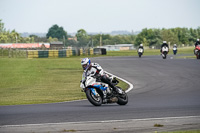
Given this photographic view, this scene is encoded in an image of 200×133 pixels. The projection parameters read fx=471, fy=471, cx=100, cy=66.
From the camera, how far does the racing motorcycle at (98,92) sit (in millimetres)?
13386

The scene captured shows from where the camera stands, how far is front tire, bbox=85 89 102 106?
1342 centimetres

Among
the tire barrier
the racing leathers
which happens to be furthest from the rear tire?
the tire barrier

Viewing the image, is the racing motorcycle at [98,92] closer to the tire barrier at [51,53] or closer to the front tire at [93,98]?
the front tire at [93,98]

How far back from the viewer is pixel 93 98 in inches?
532

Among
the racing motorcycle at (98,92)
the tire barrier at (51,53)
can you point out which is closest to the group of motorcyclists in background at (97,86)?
the racing motorcycle at (98,92)

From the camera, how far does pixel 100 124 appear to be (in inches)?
395

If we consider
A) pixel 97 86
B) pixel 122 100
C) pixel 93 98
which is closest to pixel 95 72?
pixel 97 86

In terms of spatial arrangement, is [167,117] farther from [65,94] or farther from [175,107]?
[65,94]

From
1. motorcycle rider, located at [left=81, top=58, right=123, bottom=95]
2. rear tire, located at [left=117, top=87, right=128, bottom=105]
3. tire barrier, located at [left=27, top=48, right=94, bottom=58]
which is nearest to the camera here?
motorcycle rider, located at [left=81, top=58, right=123, bottom=95]

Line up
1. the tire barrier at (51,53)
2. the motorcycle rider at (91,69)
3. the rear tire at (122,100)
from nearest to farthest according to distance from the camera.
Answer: the motorcycle rider at (91,69)
the rear tire at (122,100)
the tire barrier at (51,53)

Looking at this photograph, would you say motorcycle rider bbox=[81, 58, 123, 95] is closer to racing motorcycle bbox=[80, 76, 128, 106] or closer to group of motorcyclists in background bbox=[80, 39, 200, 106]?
group of motorcyclists in background bbox=[80, 39, 200, 106]

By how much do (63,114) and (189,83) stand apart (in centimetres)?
1258

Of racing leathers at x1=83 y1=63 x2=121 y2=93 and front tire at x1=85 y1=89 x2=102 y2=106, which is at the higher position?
racing leathers at x1=83 y1=63 x2=121 y2=93

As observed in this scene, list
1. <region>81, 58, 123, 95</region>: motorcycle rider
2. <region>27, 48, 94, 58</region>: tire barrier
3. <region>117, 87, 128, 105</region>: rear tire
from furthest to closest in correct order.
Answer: <region>27, 48, 94, 58</region>: tire barrier, <region>117, 87, 128, 105</region>: rear tire, <region>81, 58, 123, 95</region>: motorcycle rider
